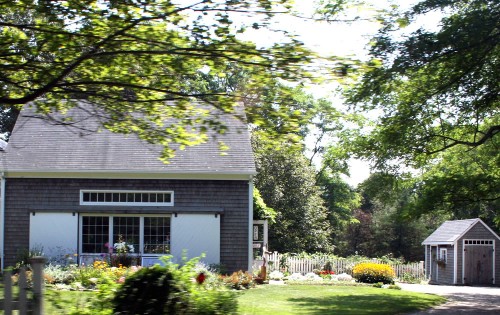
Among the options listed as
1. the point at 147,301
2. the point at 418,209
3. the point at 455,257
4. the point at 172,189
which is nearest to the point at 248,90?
the point at 147,301

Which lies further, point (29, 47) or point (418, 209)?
point (418, 209)

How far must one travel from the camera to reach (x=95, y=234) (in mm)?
23156

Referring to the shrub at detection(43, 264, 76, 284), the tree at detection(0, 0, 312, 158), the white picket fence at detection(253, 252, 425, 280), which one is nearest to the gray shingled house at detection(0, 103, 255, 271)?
the shrub at detection(43, 264, 76, 284)

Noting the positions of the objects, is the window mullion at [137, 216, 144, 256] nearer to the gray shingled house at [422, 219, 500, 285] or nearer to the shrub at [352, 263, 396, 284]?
the shrub at [352, 263, 396, 284]

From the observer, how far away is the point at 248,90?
25.2ft

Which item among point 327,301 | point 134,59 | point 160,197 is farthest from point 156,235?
point 134,59

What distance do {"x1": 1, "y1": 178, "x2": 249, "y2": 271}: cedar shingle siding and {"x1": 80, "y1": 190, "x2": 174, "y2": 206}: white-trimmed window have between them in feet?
0.54

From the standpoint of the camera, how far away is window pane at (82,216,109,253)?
23.1 metres

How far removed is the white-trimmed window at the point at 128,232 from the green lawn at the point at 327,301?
4878 millimetres

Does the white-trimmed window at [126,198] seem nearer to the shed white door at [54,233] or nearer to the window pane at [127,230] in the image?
the window pane at [127,230]

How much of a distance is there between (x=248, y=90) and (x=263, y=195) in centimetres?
3367

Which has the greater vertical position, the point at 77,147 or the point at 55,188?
the point at 77,147

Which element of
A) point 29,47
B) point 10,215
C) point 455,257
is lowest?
point 455,257

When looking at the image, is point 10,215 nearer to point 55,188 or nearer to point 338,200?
point 55,188
